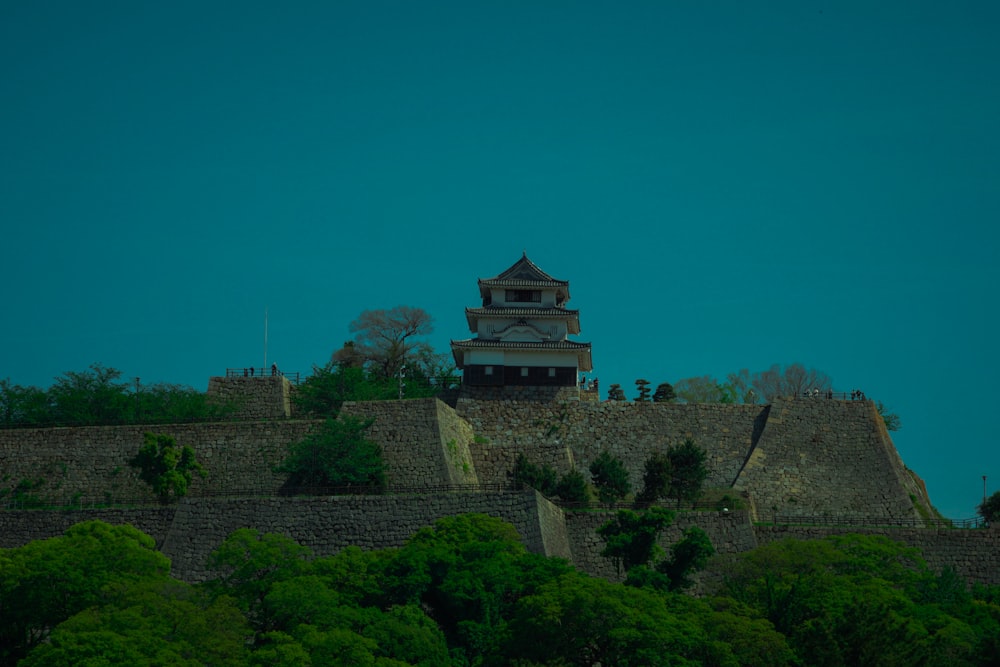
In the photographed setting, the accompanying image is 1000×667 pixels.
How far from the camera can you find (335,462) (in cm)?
4981

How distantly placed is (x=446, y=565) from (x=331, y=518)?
582cm

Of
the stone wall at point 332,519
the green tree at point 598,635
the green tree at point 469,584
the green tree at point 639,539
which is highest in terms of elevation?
the stone wall at point 332,519

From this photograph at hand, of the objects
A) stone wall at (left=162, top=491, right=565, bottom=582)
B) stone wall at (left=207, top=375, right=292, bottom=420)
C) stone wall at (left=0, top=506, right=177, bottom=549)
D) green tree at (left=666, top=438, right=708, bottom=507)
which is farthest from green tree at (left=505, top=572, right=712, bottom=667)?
stone wall at (left=207, top=375, right=292, bottom=420)

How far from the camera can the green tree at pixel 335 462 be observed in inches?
1948

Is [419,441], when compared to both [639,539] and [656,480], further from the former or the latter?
[639,539]

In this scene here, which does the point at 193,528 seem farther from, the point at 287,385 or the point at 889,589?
the point at 889,589

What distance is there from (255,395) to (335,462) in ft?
32.9

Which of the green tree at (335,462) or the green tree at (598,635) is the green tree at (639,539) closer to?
the green tree at (598,635)

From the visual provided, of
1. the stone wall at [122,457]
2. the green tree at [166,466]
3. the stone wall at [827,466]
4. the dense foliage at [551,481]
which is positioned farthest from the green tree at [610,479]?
the green tree at [166,466]

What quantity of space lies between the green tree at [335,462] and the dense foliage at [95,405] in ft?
22.5

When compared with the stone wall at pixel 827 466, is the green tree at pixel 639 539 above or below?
below

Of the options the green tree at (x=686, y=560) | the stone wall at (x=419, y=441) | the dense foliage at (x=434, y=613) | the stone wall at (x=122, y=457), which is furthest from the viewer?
the stone wall at (x=122, y=457)

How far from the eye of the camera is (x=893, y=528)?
4897 centimetres

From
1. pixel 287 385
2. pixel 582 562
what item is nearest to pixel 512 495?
pixel 582 562
